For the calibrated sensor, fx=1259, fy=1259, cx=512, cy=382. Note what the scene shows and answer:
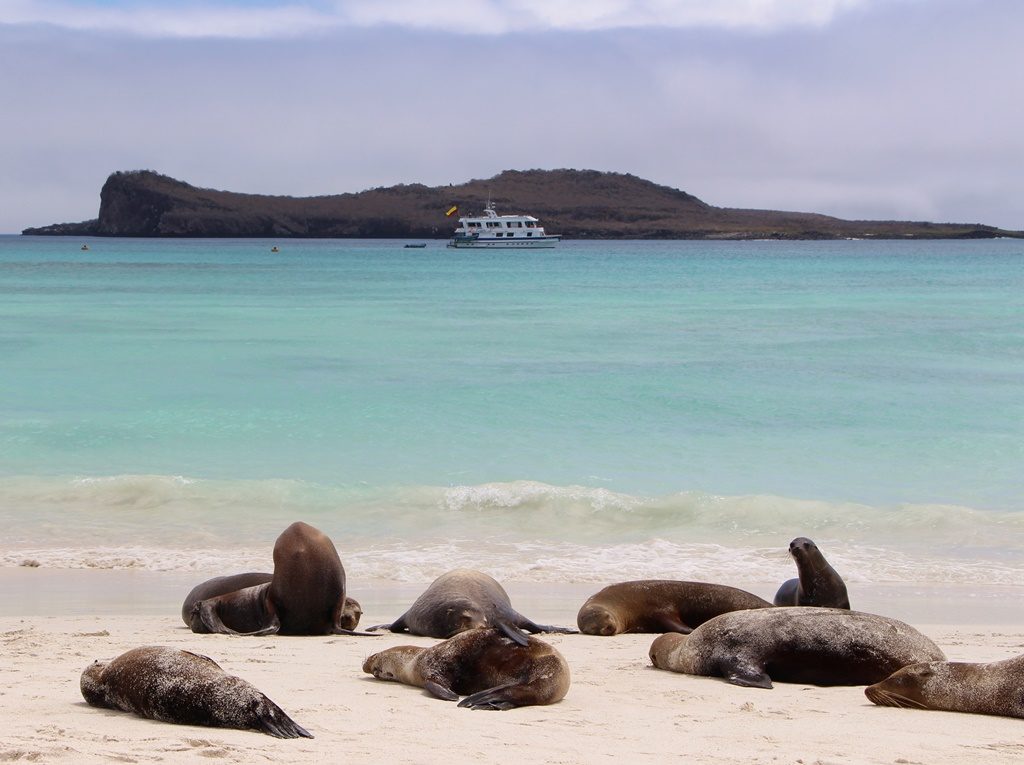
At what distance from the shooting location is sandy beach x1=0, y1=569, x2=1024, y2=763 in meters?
4.01

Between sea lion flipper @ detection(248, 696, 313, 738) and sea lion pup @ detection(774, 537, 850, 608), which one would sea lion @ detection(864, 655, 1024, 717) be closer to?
sea lion pup @ detection(774, 537, 850, 608)

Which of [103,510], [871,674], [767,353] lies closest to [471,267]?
[767,353]

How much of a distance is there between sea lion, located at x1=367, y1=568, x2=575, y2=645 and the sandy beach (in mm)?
124

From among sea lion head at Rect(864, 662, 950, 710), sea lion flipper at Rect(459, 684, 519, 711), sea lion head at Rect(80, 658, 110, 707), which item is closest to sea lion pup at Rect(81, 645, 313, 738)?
sea lion head at Rect(80, 658, 110, 707)

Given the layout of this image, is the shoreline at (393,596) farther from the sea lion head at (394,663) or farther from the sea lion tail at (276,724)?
the sea lion tail at (276,724)

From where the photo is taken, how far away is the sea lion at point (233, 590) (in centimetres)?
714

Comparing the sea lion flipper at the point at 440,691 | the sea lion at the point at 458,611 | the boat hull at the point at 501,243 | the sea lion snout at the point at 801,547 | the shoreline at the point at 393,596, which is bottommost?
the shoreline at the point at 393,596

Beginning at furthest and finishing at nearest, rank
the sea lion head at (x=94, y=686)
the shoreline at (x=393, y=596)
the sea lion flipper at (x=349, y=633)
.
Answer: the shoreline at (x=393, y=596)
the sea lion flipper at (x=349, y=633)
the sea lion head at (x=94, y=686)

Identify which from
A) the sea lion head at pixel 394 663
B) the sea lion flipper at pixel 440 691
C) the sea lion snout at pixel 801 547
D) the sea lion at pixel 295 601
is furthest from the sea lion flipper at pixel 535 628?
the sea lion flipper at pixel 440 691

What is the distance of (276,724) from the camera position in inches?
165

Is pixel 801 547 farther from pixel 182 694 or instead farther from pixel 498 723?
pixel 182 694

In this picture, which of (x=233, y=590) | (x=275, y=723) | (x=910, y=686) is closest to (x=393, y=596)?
(x=233, y=590)

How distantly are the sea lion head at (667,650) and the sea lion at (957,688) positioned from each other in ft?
3.27

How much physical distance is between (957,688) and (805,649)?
2.46 ft
